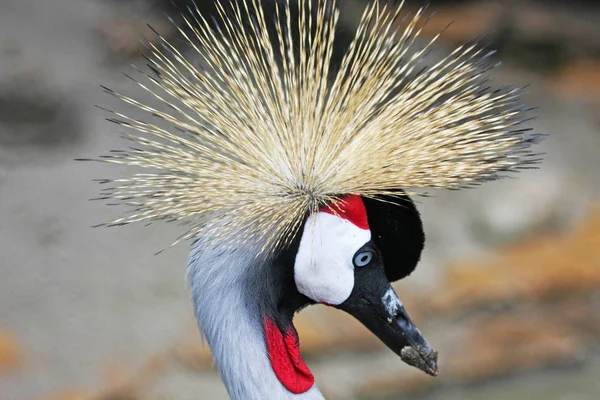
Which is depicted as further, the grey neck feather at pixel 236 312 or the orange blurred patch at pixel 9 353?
the orange blurred patch at pixel 9 353

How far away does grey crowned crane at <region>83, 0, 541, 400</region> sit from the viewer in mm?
1051

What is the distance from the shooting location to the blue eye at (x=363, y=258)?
1.10 metres

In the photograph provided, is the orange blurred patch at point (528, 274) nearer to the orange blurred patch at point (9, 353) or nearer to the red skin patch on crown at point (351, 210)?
the orange blurred patch at point (9, 353)

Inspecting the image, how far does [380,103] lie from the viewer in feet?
3.68

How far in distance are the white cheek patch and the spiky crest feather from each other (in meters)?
0.02

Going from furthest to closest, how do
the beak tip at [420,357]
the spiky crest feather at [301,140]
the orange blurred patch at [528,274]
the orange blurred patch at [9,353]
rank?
the orange blurred patch at [528,274] → the orange blurred patch at [9,353] → the beak tip at [420,357] → the spiky crest feather at [301,140]

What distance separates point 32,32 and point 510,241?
2.19m

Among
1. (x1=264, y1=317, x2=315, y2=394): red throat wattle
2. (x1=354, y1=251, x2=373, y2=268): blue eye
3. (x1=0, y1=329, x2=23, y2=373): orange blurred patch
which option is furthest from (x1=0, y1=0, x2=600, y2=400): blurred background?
(x1=354, y1=251, x2=373, y2=268): blue eye

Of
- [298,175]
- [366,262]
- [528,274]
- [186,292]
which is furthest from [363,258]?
[528,274]

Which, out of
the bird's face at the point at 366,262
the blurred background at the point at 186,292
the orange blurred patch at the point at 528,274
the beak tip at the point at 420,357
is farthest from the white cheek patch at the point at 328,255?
the orange blurred patch at the point at 528,274

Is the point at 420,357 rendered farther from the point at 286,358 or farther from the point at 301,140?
the point at 301,140

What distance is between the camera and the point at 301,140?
105cm

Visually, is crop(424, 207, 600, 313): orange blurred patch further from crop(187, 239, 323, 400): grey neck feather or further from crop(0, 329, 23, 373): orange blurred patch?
crop(187, 239, 323, 400): grey neck feather

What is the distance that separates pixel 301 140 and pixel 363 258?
187mm
